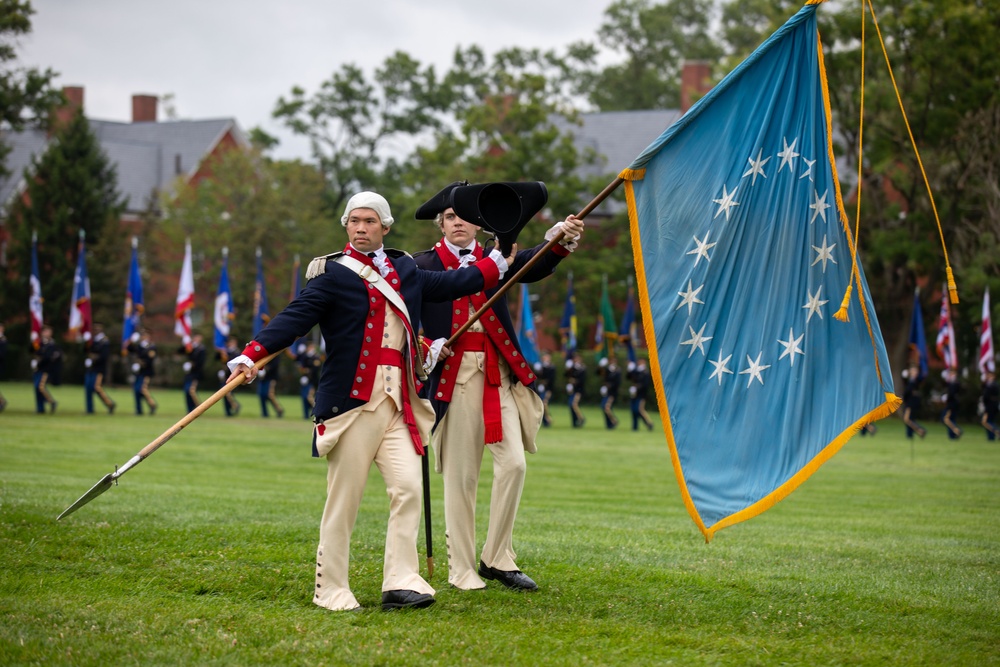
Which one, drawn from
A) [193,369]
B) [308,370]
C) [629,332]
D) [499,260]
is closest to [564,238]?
[499,260]

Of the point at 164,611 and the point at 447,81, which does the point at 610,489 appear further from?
the point at 447,81

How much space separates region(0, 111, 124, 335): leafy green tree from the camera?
49281mm

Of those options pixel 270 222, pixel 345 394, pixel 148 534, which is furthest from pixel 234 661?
pixel 270 222

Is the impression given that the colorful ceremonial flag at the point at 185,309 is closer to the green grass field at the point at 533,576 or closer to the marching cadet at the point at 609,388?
the marching cadet at the point at 609,388

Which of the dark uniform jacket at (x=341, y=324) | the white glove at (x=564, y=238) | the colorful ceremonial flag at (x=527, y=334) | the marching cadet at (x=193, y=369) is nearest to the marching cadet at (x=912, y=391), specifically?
the colorful ceremonial flag at (x=527, y=334)

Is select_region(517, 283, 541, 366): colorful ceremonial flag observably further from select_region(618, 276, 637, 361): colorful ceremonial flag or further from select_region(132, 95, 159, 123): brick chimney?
select_region(132, 95, 159, 123): brick chimney

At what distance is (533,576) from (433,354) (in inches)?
65.3

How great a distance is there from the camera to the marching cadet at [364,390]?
654 cm

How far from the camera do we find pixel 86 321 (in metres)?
28.2

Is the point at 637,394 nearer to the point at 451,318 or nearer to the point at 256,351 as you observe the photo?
the point at 451,318

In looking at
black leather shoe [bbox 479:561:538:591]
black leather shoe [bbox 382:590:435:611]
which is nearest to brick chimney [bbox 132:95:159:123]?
black leather shoe [bbox 479:561:538:591]

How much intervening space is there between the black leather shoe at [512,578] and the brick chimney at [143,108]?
68.7 meters

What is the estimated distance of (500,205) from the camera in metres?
7.25

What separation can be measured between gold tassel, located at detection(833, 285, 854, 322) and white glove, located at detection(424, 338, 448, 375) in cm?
237
